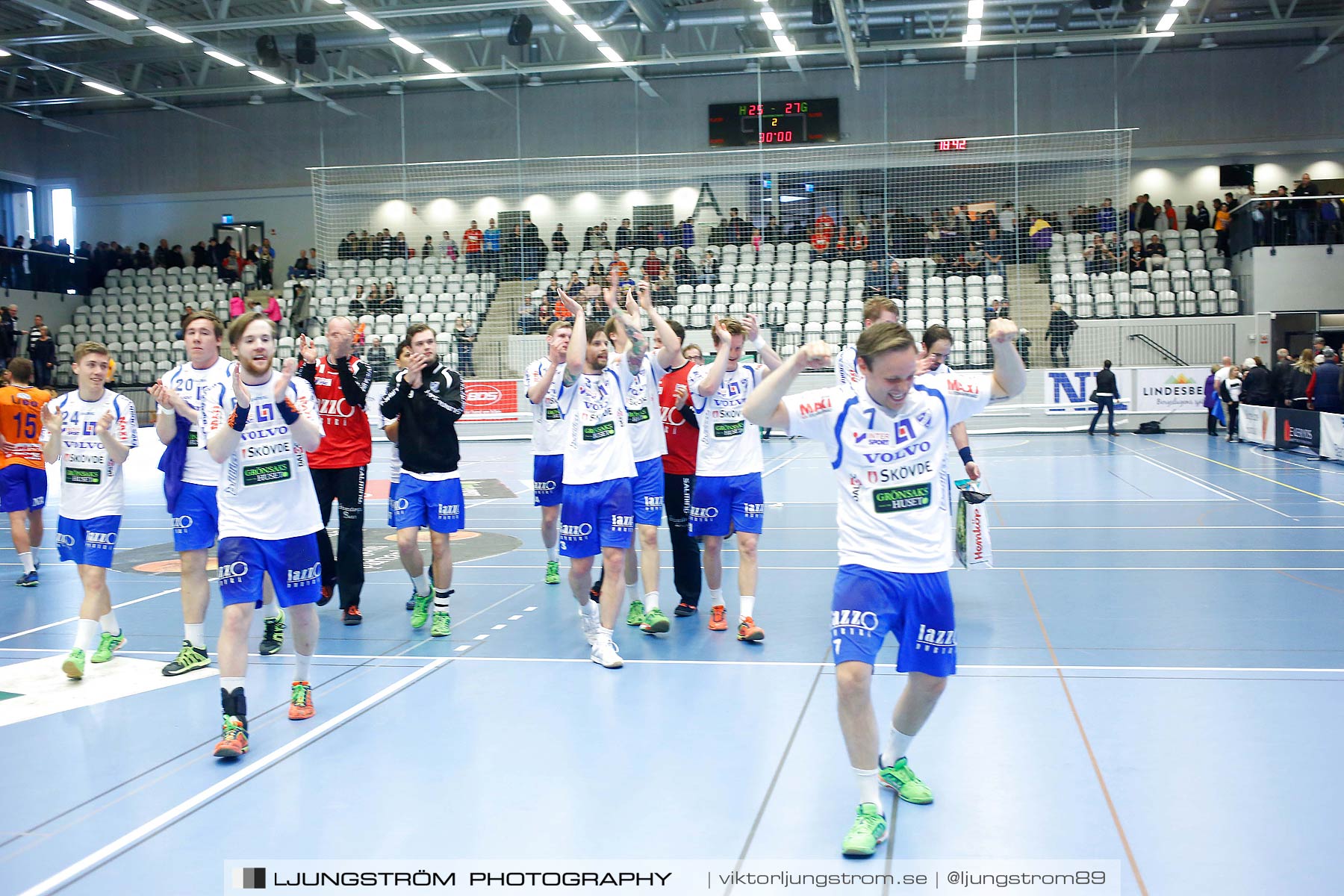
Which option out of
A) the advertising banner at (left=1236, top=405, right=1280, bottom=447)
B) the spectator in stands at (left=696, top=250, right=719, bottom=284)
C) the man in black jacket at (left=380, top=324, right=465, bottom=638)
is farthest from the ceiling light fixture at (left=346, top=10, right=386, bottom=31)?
the advertising banner at (left=1236, top=405, right=1280, bottom=447)

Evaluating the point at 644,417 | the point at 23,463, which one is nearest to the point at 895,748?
the point at 644,417

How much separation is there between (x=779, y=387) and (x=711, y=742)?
77.3 inches

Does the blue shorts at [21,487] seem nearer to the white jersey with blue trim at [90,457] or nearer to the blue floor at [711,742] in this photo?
the blue floor at [711,742]

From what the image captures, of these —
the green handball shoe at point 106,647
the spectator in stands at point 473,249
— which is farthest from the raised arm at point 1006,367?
the spectator in stands at point 473,249

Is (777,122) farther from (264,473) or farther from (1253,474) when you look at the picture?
(264,473)

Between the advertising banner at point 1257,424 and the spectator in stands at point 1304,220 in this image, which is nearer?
the advertising banner at point 1257,424

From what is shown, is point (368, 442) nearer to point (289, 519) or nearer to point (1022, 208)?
point (289, 519)

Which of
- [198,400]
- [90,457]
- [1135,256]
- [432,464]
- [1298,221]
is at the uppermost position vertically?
[1298,221]

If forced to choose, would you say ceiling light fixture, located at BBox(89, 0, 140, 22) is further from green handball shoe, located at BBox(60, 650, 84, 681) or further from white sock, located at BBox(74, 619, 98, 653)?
green handball shoe, located at BBox(60, 650, 84, 681)

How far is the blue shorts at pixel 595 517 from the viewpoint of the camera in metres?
6.38

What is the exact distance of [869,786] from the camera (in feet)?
12.6

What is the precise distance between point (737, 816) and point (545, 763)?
40.4 inches

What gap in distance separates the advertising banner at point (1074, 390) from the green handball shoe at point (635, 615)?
19827 mm

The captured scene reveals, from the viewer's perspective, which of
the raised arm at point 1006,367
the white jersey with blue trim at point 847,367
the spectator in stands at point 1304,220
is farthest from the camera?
the spectator in stands at point 1304,220
